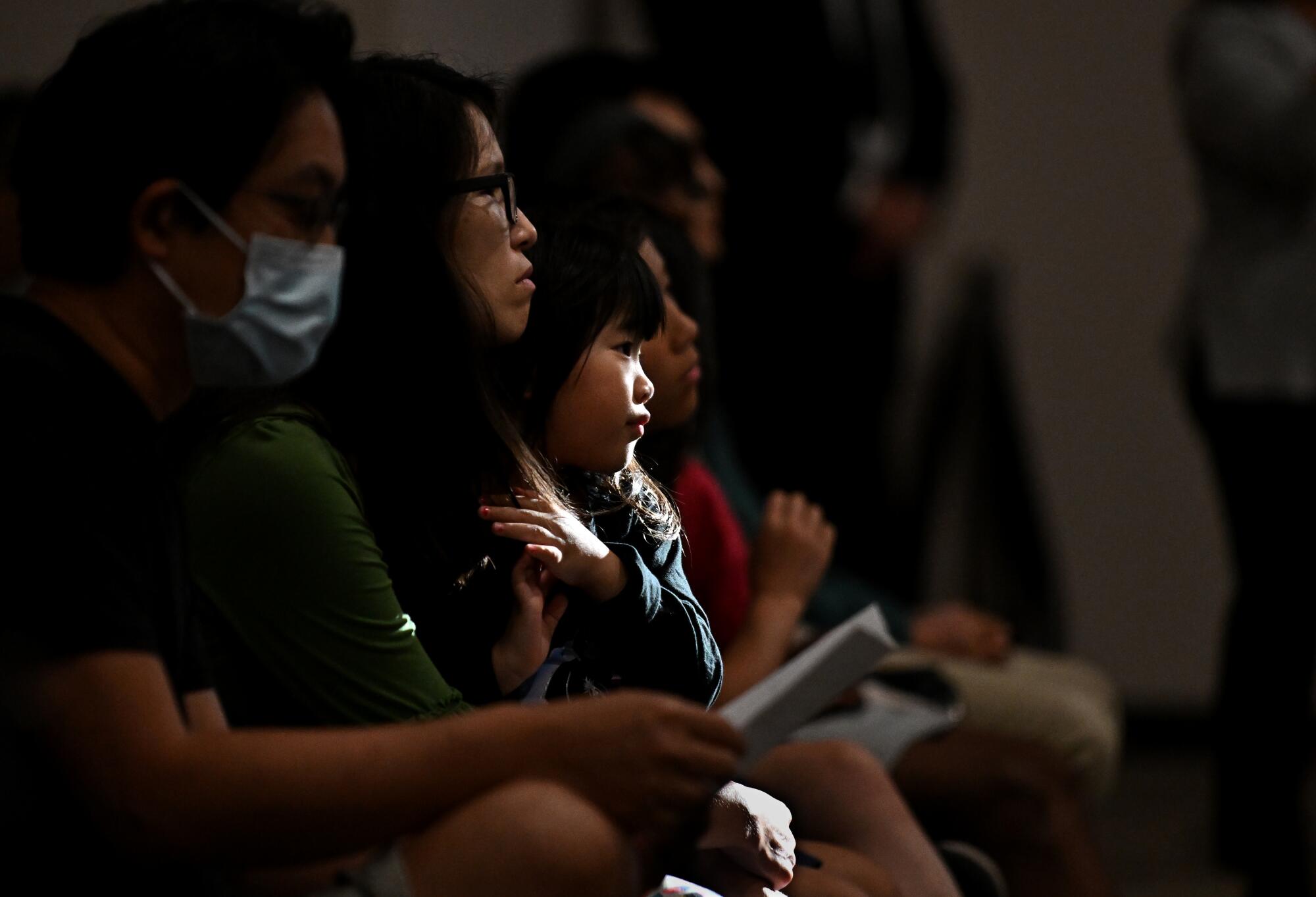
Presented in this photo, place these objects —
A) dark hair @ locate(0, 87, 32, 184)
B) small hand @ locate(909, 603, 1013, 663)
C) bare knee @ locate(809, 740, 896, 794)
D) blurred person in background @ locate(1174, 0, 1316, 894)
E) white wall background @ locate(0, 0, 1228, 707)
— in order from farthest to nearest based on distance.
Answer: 1. white wall background @ locate(0, 0, 1228, 707)
2. blurred person in background @ locate(1174, 0, 1316, 894)
3. small hand @ locate(909, 603, 1013, 663)
4. dark hair @ locate(0, 87, 32, 184)
5. bare knee @ locate(809, 740, 896, 794)

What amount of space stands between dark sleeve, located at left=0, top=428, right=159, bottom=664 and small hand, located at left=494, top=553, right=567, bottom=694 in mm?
281

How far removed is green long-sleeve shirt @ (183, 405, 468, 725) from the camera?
3.59 ft

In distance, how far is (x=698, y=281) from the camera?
5.39ft

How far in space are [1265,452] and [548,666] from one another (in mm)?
1907

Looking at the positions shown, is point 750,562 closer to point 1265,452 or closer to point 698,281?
point 698,281

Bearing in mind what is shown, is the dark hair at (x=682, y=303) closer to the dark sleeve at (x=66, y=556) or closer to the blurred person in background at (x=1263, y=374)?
the dark sleeve at (x=66, y=556)

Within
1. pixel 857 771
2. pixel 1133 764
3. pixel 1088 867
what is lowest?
pixel 1133 764

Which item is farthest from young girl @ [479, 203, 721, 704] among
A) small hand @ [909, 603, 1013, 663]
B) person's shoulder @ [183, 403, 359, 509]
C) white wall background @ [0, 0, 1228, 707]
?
white wall background @ [0, 0, 1228, 707]

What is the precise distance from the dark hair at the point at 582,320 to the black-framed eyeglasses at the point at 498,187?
2.9 inches

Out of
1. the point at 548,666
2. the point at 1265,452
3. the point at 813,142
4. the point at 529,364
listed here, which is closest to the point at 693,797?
the point at 548,666

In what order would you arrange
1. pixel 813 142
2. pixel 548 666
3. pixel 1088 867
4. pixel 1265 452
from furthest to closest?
1. pixel 813 142
2. pixel 1265 452
3. pixel 1088 867
4. pixel 548 666

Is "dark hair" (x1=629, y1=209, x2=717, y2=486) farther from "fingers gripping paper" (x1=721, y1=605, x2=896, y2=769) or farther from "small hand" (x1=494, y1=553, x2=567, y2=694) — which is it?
"fingers gripping paper" (x1=721, y1=605, x2=896, y2=769)

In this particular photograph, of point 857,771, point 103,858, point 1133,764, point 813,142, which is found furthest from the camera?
point 1133,764

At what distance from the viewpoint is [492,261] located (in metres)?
1.19
